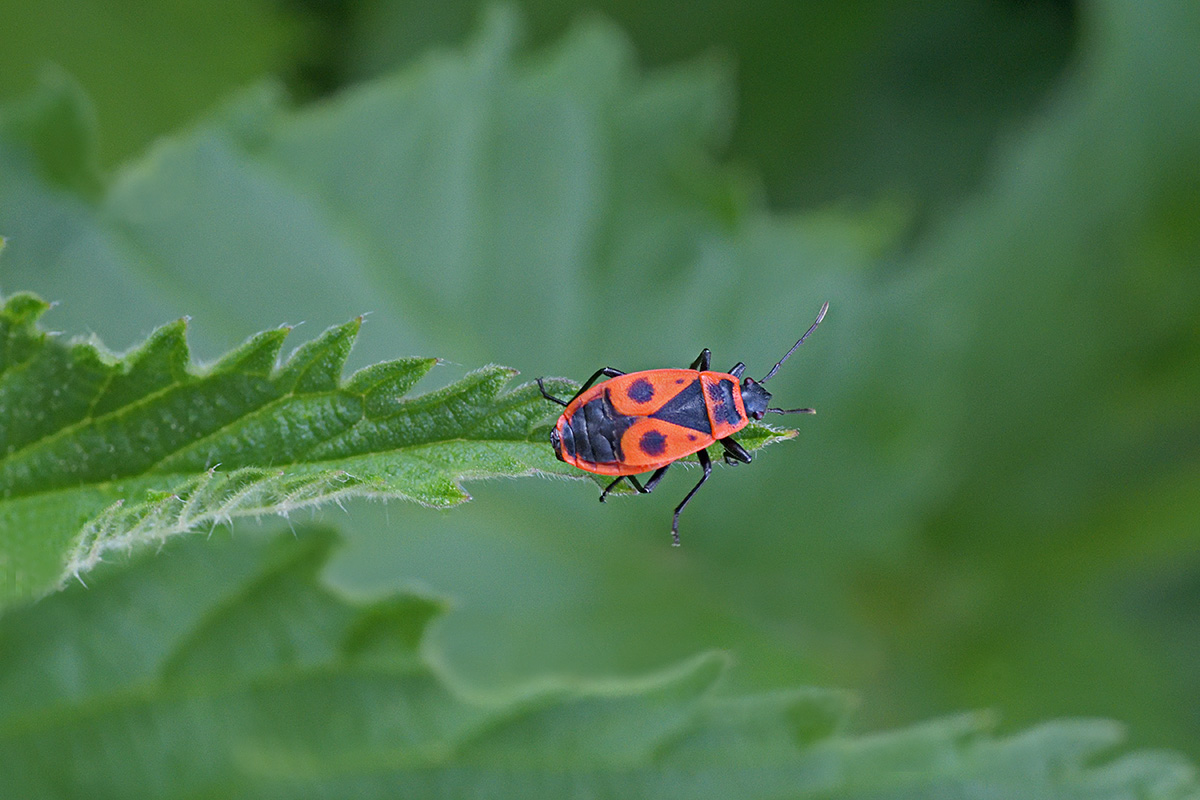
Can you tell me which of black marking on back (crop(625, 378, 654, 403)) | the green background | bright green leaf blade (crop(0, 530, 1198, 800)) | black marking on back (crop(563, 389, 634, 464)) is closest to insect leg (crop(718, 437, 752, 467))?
black marking on back (crop(625, 378, 654, 403))

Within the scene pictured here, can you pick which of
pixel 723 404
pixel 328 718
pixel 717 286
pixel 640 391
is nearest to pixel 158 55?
pixel 717 286

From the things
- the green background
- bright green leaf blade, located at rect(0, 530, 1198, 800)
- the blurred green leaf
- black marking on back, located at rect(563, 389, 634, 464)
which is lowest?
bright green leaf blade, located at rect(0, 530, 1198, 800)

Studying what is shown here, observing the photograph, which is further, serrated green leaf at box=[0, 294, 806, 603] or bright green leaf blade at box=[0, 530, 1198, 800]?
bright green leaf blade at box=[0, 530, 1198, 800]

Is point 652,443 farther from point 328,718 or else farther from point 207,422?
point 207,422

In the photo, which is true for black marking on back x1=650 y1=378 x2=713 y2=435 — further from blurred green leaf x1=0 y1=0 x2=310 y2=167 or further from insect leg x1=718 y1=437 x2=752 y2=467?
blurred green leaf x1=0 y1=0 x2=310 y2=167

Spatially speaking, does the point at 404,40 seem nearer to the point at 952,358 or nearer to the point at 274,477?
the point at 952,358

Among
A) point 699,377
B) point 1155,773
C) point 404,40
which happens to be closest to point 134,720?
point 699,377
